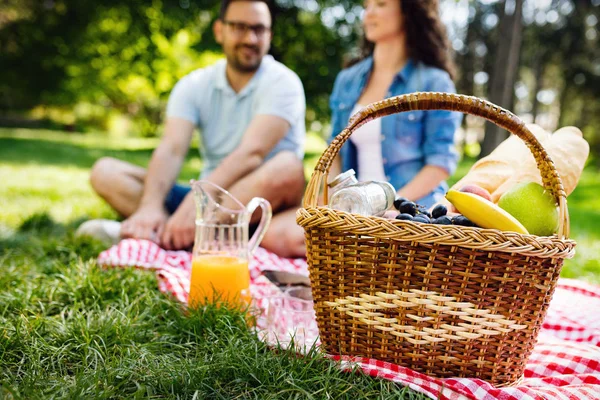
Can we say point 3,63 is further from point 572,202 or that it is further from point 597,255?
point 597,255

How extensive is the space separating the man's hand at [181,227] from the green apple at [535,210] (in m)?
1.73

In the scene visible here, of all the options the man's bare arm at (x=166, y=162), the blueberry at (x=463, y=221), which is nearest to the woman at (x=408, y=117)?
the man's bare arm at (x=166, y=162)

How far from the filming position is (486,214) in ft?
4.36

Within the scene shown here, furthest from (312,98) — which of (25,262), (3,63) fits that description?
(3,63)

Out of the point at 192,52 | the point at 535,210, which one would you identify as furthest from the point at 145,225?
the point at 192,52

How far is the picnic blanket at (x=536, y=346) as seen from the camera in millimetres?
1325

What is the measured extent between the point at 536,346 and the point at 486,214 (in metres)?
0.72

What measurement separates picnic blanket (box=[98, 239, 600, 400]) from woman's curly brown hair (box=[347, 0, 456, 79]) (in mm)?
1342

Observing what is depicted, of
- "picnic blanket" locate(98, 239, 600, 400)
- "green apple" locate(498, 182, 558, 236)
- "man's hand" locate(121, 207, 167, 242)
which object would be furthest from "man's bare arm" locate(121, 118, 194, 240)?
"green apple" locate(498, 182, 558, 236)

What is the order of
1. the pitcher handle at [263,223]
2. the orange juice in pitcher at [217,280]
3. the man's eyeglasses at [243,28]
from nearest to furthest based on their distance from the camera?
the orange juice in pitcher at [217,280] → the pitcher handle at [263,223] → the man's eyeglasses at [243,28]

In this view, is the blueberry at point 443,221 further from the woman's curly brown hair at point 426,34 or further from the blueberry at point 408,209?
Result: the woman's curly brown hair at point 426,34

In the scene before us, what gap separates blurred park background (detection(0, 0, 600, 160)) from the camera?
23.7 ft

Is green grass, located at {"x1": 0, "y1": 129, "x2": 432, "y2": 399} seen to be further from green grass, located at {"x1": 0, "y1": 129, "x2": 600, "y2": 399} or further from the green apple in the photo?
the green apple

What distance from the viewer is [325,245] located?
1.42 m
